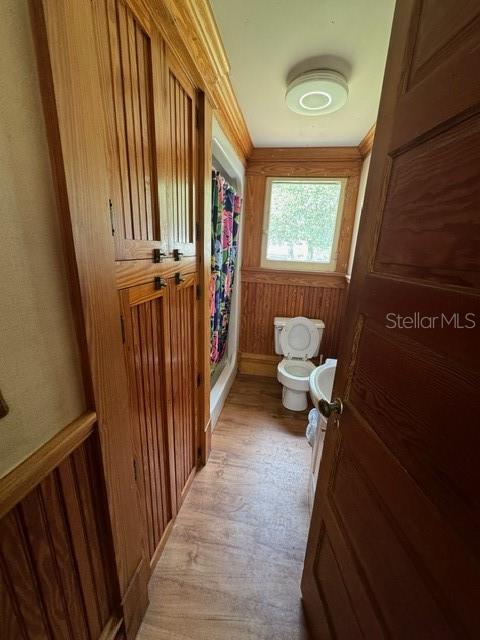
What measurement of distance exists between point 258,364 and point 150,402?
2.07 meters

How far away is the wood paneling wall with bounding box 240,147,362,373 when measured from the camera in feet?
7.95

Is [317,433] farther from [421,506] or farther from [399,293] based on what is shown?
[399,293]

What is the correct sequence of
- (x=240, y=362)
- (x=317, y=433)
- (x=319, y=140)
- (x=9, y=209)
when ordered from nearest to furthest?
(x=9, y=209) < (x=317, y=433) < (x=319, y=140) < (x=240, y=362)

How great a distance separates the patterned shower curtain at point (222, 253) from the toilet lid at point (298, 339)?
24.1 inches

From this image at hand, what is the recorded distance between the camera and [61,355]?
2.01 feet

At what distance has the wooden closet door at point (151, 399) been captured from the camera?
896mm

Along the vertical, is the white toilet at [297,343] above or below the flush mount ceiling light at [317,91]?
below

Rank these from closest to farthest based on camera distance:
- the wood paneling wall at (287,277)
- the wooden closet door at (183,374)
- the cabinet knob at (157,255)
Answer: the cabinet knob at (157,255) → the wooden closet door at (183,374) → the wood paneling wall at (287,277)

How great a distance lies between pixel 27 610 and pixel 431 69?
4.75 feet

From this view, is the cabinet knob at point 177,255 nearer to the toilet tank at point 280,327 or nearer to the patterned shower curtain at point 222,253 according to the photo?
the patterned shower curtain at point 222,253

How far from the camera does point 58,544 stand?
0.64 m

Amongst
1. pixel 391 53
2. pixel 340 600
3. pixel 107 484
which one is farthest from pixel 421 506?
pixel 391 53

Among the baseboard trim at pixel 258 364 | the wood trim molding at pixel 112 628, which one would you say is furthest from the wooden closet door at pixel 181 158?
the baseboard trim at pixel 258 364

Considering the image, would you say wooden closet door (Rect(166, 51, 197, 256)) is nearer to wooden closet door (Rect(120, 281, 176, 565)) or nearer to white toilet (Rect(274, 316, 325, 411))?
wooden closet door (Rect(120, 281, 176, 565))
